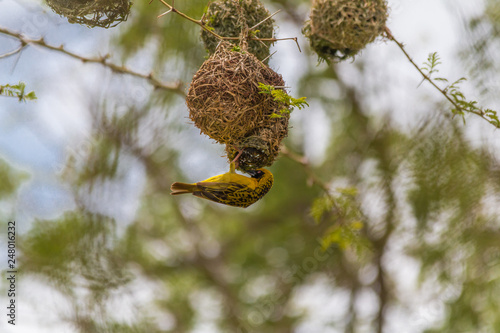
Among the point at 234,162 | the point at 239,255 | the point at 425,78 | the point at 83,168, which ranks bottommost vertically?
the point at 234,162

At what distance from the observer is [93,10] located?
1.95 meters

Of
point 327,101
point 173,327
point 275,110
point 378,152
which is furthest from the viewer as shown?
point 173,327

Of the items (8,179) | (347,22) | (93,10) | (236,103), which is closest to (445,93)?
(347,22)

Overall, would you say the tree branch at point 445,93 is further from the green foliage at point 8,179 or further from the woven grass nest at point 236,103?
the green foliage at point 8,179

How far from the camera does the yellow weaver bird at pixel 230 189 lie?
86.5 inches

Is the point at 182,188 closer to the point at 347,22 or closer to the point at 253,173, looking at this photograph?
the point at 253,173

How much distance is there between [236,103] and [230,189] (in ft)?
1.42

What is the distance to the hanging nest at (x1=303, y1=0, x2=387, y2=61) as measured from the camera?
2.20 meters

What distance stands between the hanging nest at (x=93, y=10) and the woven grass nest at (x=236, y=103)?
1.27 feet

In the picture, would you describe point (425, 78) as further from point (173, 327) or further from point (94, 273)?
point (173, 327)

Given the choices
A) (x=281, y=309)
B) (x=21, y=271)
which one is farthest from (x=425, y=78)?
(x=281, y=309)

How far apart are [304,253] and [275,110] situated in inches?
153

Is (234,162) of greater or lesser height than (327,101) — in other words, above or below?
below

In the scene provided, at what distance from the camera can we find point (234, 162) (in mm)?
2164
